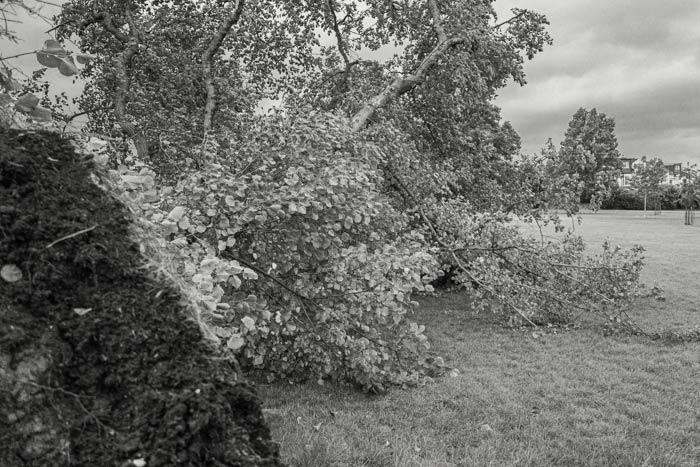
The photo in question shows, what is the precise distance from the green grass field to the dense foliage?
436 millimetres

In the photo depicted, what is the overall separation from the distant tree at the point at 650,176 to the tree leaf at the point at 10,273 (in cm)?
5677

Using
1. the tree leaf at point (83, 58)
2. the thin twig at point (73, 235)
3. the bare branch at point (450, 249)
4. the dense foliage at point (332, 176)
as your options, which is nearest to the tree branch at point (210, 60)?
the dense foliage at point (332, 176)

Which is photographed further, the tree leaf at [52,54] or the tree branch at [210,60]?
the tree branch at [210,60]

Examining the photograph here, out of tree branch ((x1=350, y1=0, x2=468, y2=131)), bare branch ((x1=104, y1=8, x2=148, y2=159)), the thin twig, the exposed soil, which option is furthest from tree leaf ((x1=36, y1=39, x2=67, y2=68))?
bare branch ((x1=104, y1=8, x2=148, y2=159))

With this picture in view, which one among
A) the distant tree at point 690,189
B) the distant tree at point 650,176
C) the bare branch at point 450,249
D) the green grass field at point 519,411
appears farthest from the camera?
the distant tree at point 650,176

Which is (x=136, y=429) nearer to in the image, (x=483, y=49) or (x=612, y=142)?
(x=483, y=49)

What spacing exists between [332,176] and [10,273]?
3.26m

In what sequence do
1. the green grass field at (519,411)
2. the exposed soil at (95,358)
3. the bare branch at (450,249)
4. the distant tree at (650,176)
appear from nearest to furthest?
the exposed soil at (95,358) → the green grass field at (519,411) → the bare branch at (450,249) → the distant tree at (650,176)

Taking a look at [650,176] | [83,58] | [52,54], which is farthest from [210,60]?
[650,176]

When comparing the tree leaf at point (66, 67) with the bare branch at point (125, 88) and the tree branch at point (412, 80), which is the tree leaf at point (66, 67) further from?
the bare branch at point (125, 88)

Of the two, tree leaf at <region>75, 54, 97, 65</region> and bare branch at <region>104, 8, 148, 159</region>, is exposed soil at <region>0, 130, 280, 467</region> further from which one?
bare branch at <region>104, 8, 148, 159</region>

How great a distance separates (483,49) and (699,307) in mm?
6967

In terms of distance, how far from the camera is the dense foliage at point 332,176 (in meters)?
4.09

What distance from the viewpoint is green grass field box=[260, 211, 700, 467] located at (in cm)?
391
